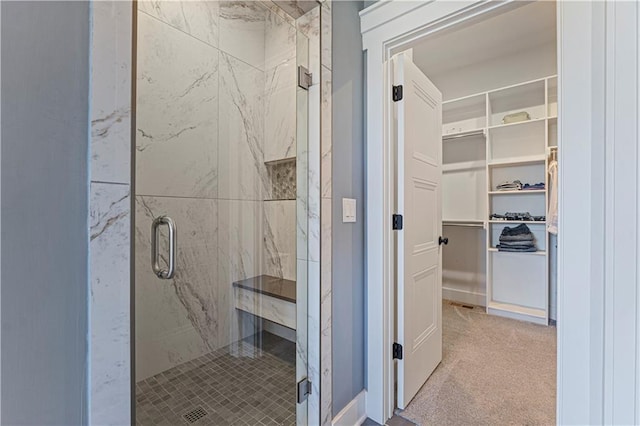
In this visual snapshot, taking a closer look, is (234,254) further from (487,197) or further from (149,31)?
(487,197)

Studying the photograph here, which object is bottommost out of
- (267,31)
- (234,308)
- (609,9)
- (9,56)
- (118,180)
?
(234,308)

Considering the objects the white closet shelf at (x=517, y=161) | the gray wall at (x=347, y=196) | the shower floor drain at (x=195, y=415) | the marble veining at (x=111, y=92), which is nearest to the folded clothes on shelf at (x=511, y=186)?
the white closet shelf at (x=517, y=161)

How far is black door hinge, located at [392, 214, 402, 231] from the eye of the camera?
5.36ft

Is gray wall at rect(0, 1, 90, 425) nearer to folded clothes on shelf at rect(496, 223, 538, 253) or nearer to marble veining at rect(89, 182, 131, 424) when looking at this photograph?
marble veining at rect(89, 182, 131, 424)

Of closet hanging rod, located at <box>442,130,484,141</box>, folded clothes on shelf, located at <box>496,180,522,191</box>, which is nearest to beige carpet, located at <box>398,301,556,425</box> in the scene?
folded clothes on shelf, located at <box>496,180,522,191</box>

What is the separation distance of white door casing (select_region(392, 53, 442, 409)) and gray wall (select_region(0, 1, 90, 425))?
1.42 metres

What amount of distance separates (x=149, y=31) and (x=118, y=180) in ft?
3.86

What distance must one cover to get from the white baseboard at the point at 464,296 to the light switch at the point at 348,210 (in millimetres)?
2809

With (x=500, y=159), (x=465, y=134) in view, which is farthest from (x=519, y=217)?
(x=465, y=134)

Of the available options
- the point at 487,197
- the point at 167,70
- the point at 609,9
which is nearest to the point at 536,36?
the point at 487,197

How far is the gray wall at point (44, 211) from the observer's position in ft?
1.92

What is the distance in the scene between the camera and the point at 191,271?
1.74 m

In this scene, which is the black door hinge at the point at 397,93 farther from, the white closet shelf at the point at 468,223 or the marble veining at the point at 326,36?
the white closet shelf at the point at 468,223

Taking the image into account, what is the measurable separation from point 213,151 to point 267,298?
1050mm
